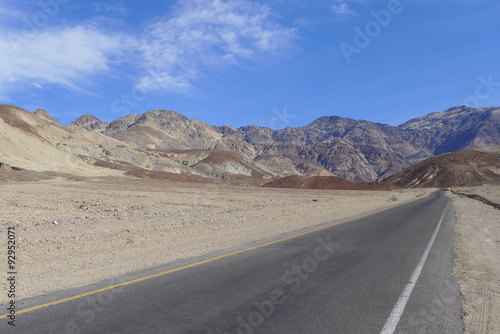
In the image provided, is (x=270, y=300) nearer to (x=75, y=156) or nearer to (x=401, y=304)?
(x=401, y=304)

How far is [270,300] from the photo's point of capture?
641 centimetres

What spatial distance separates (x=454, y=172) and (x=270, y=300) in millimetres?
159124

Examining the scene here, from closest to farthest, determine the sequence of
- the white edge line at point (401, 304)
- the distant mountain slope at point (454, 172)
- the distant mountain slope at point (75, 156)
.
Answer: the white edge line at point (401, 304) → the distant mountain slope at point (75, 156) → the distant mountain slope at point (454, 172)

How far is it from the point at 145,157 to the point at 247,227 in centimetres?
13285

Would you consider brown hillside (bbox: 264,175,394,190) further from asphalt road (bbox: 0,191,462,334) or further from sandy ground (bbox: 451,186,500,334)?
asphalt road (bbox: 0,191,462,334)

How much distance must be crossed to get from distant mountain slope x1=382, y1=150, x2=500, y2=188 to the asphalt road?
468 feet

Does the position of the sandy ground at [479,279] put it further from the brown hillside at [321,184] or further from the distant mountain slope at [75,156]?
the brown hillside at [321,184]

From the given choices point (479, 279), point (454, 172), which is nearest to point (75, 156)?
point (479, 279)

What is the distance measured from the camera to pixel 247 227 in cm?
1730

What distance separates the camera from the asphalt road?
5270mm

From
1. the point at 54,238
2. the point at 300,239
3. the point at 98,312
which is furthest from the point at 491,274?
the point at 54,238

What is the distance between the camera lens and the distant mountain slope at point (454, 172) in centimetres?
13725

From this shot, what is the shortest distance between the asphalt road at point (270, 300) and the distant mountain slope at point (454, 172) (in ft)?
468

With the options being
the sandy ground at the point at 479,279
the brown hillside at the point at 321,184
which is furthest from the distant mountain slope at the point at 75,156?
the sandy ground at the point at 479,279
